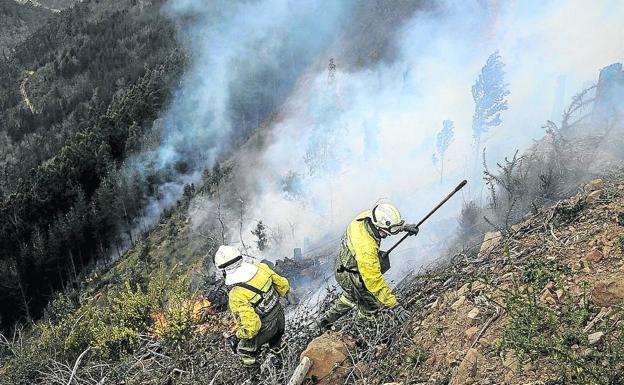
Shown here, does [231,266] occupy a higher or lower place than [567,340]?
higher

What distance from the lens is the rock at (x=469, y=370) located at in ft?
11.3

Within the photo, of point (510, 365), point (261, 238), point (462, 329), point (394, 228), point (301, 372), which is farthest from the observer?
point (261, 238)

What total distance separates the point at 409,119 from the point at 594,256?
1476 inches

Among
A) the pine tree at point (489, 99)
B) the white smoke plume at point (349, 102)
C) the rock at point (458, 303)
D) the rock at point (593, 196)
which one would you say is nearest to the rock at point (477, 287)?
the rock at point (458, 303)

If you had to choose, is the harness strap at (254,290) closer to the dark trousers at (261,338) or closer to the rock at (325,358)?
the dark trousers at (261,338)

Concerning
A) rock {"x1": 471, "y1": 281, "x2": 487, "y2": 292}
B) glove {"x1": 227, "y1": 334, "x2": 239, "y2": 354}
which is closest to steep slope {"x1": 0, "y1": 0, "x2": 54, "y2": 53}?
glove {"x1": 227, "y1": 334, "x2": 239, "y2": 354}

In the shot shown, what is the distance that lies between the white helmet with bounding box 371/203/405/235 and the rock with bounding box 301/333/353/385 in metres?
1.07

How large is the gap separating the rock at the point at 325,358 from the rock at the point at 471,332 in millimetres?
998

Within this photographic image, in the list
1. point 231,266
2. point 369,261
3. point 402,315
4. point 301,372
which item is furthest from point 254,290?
point 402,315

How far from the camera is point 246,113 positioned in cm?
5922

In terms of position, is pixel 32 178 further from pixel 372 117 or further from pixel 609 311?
pixel 609 311

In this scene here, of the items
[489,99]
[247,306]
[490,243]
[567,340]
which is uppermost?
[567,340]

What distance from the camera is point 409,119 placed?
40.7m

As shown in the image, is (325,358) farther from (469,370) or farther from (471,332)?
(469,370)
